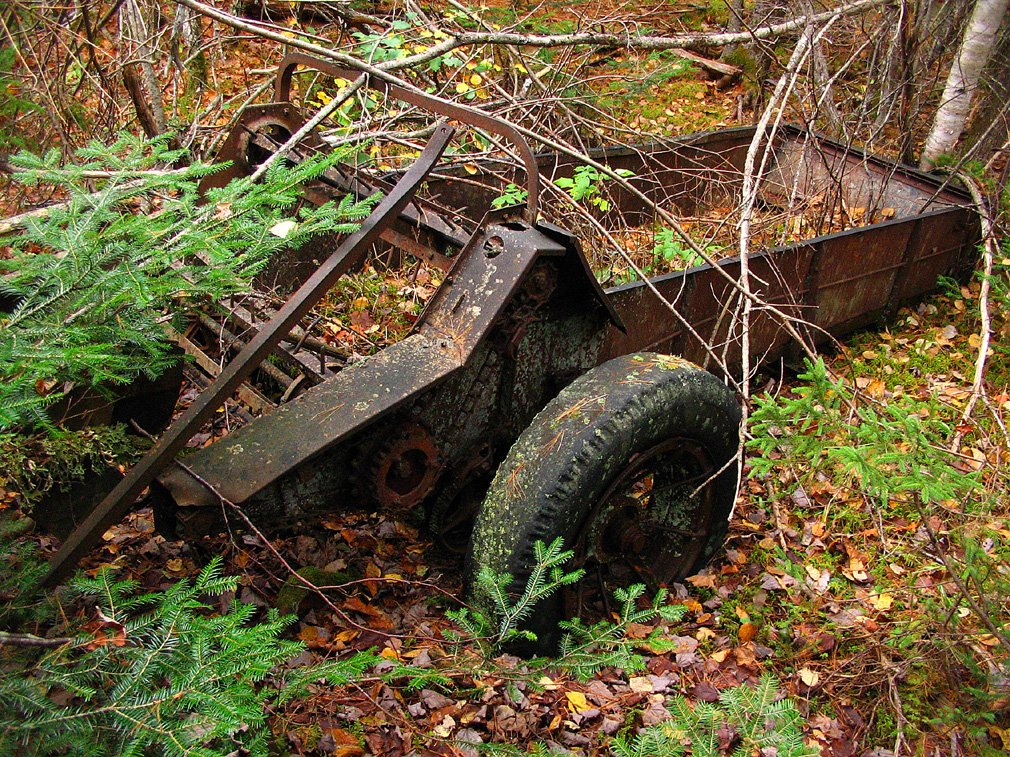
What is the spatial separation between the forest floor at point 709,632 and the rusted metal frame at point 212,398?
491mm

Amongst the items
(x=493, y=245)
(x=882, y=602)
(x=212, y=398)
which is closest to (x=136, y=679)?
(x=212, y=398)

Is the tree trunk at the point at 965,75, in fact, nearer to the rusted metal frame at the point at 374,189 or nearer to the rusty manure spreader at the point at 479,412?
the rusty manure spreader at the point at 479,412

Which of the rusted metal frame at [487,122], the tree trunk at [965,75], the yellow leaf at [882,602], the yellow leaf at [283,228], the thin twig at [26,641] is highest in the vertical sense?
the tree trunk at [965,75]

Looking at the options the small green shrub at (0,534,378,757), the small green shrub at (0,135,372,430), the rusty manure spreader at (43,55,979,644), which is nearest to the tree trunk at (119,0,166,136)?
the rusty manure spreader at (43,55,979,644)

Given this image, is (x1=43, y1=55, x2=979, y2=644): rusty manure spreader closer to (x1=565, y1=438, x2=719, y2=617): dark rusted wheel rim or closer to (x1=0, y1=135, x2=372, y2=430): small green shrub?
(x1=565, y1=438, x2=719, y2=617): dark rusted wheel rim

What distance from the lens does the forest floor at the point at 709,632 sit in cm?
263

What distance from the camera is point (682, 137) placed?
6.12 metres

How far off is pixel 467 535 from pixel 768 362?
7.30 feet

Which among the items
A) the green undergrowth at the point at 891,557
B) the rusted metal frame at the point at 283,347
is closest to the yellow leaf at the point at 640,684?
the green undergrowth at the point at 891,557

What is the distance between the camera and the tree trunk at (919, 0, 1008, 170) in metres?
5.79

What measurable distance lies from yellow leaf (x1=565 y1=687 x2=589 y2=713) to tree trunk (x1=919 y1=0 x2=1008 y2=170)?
536 centimetres

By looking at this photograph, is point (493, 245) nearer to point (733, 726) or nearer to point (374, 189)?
point (374, 189)

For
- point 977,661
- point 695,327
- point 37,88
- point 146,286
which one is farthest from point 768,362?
point 37,88

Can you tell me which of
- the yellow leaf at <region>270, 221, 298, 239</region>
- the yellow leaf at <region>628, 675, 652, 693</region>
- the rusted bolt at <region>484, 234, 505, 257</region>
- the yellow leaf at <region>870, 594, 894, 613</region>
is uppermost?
the rusted bolt at <region>484, 234, 505, 257</region>
